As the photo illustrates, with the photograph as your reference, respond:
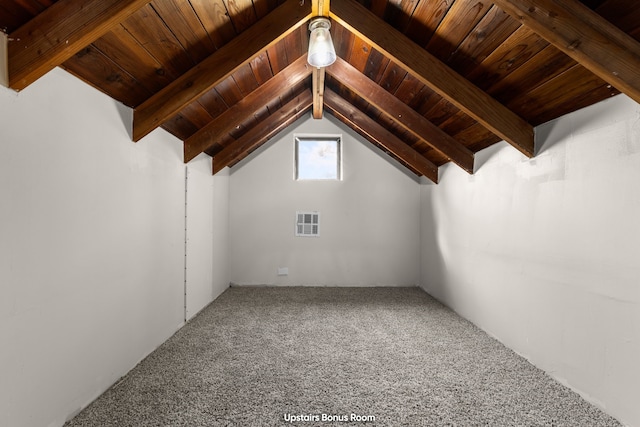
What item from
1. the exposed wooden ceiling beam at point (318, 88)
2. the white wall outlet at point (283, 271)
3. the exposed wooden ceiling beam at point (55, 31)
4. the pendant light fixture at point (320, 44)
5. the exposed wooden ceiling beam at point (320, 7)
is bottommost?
the white wall outlet at point (283, 271)

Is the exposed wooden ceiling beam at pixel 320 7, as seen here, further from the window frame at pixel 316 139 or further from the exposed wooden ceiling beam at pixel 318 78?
the window frame at pixel 316 139

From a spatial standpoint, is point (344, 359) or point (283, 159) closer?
point (344, 359)

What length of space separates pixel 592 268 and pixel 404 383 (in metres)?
1.28

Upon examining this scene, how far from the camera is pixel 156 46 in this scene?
1.72 m

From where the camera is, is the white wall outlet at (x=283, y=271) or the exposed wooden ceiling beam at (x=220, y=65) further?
the white wall outlet at (x=283, y=271)

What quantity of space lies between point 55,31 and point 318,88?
2.38m

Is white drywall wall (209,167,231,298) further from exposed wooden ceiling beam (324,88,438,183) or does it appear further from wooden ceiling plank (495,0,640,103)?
wooden ceiling plank (495,0,640,103)

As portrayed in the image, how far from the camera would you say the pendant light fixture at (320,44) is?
190 centimetres

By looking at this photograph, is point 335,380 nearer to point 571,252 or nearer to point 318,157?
point 571,252

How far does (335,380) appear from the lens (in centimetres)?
199

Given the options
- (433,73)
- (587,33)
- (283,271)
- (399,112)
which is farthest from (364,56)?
(283,271)

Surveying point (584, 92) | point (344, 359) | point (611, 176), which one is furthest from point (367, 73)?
point (344, 359)

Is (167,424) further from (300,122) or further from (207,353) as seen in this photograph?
(300,122)

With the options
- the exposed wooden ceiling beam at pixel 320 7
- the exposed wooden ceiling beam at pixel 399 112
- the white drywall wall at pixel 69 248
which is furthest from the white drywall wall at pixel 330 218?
the exposed wooden ceiling beam at pixel 320 7
